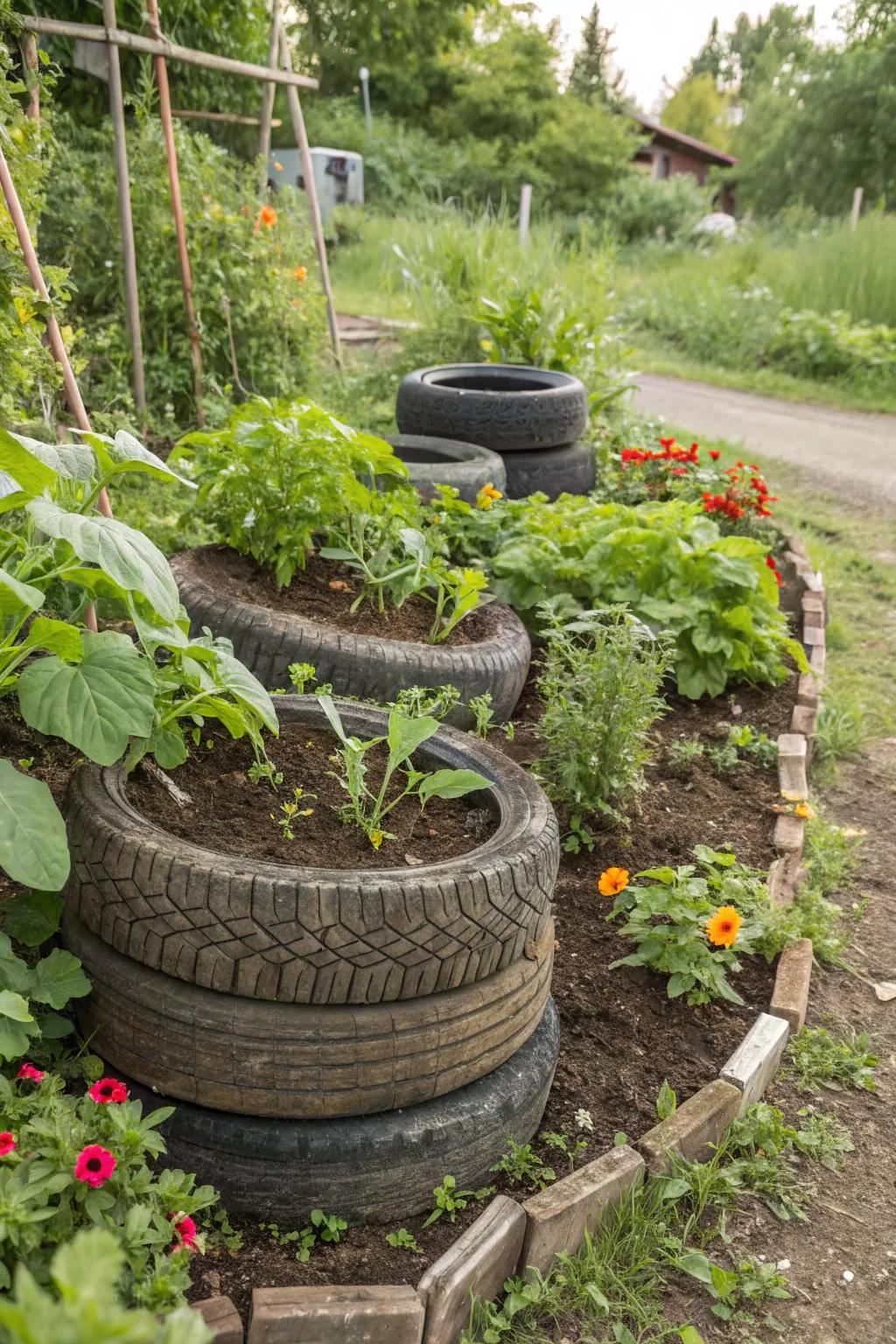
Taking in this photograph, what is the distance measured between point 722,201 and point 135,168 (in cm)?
5286

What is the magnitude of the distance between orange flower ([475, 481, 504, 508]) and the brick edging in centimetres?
232

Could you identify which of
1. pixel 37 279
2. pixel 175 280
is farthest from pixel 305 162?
pixel 37 279

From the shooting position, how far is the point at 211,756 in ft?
8.25

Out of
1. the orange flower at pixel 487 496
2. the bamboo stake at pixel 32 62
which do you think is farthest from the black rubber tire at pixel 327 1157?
the bamboo stake at pixel 32 62

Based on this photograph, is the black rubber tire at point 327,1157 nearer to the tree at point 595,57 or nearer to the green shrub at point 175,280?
Result: the green shrub at point 175,280

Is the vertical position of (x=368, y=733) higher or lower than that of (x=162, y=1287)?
higher

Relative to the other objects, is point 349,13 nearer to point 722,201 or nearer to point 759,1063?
point 759,1063

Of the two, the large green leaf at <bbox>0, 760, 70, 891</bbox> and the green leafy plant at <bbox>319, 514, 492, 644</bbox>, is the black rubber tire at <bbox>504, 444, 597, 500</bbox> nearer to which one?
the green leafy plant at <bbox>319, 514, 492, 644</bbox>

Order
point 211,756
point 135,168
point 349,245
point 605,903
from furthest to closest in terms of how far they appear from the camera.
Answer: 1. point 349,245
2. point 135,168
3. point 605,903
4. point 211,756

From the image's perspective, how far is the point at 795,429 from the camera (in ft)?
32.1

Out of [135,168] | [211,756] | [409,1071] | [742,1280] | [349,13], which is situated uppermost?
[349,13]

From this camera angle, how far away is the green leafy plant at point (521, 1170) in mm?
2203

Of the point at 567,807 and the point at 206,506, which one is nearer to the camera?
the point at 567,807

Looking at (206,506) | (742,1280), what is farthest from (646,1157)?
(206,506)
